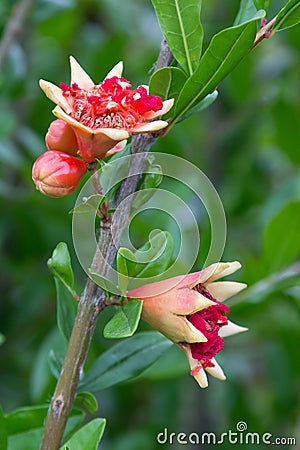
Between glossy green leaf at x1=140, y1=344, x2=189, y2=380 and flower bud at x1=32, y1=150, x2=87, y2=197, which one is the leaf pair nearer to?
flower bud at x1=32, y1=150, x2=87, y2=197

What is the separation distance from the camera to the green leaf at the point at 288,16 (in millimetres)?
610

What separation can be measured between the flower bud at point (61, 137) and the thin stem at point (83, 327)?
55 millimetres

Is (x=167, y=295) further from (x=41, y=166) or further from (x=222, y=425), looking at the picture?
(x=222, y=425)

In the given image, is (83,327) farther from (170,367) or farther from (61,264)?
(170,367)

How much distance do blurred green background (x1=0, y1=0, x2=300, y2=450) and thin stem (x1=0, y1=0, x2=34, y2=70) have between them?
17 mm

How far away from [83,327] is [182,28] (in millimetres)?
269

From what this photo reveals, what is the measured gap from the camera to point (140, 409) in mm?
1512

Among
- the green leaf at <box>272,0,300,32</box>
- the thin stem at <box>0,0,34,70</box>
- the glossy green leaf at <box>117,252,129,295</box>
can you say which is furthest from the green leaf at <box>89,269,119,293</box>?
the thin stem at <box>0,0,34,70</box>

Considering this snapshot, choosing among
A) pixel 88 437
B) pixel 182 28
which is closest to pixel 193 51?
pixel 182 28

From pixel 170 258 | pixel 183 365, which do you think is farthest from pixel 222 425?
pixel 170 258

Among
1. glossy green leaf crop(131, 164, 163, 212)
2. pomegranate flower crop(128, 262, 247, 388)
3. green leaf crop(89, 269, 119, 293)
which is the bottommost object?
pomegranate flower crop(128, 262, 247, 388)

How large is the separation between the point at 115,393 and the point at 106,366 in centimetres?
73

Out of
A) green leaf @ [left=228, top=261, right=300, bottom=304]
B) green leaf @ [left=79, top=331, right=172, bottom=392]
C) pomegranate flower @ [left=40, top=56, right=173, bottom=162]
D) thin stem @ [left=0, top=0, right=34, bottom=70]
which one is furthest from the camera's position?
thin stem @ [left=0, top=0, right=34, bottom=70]

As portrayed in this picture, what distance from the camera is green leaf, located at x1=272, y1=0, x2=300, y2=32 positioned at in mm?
610
